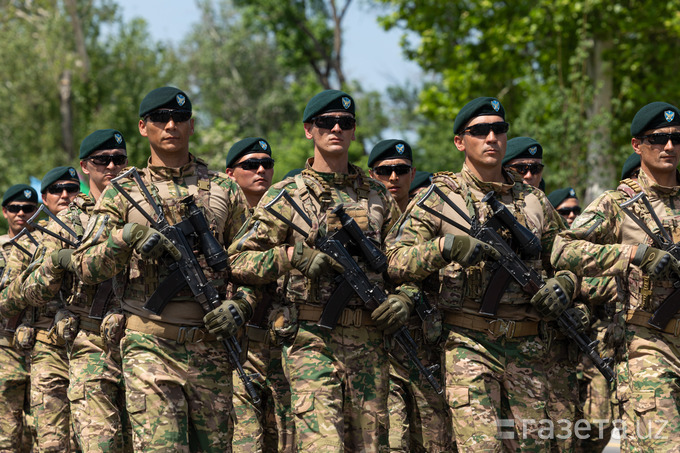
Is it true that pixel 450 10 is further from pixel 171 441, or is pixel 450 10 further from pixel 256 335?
pixel 171 441

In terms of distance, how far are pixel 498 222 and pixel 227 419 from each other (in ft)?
6.89

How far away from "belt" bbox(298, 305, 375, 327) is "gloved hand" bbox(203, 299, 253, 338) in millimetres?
392

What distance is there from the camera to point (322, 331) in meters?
5.89

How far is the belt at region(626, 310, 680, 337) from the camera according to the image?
6.09m

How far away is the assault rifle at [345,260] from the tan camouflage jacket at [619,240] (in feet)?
3.88

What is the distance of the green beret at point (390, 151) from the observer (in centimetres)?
830

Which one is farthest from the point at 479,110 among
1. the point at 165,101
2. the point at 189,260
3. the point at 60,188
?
the point at 60,188

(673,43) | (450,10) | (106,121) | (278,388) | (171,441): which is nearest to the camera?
(171,441)

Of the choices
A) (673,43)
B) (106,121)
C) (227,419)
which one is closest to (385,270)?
(227,419)

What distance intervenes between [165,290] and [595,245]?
269 centimetres

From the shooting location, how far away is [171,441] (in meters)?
5.60

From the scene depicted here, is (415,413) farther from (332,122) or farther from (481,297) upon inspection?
(332,122)

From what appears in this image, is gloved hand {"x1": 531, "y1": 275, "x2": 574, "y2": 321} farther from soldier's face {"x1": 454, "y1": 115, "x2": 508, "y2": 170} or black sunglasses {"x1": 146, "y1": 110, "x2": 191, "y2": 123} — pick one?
black sunglasses {"x1": 146, "y1": 110, "x2": 191, "y2": 123}

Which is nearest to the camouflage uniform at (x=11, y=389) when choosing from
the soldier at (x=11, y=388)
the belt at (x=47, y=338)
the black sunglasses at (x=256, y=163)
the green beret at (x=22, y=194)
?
the soldier at (x=11, y=388)
